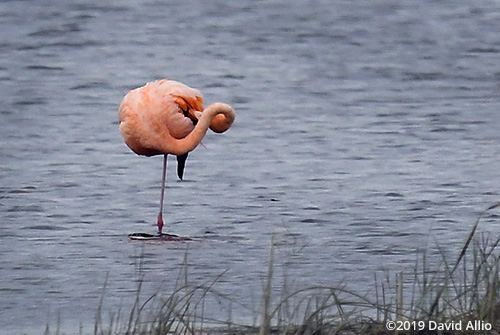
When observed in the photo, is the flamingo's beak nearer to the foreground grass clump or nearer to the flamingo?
the flamingo

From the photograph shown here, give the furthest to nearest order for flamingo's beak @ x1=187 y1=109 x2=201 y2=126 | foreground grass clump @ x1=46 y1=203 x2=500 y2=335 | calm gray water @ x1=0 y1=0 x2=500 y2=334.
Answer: flamingo's beak @ x1=187 y1=109 x2=201 y2=126 → calm gray water @ x1=0 y1=0 x2=500 y2=334 → foreground grass clump @ x1=46 y1=203 x2=500 y2=335

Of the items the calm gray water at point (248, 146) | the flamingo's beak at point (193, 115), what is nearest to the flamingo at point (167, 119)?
the flamingo's beak at point (193, 115)

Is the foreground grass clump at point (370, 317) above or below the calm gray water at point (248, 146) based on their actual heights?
below

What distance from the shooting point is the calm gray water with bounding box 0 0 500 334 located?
6922 mm

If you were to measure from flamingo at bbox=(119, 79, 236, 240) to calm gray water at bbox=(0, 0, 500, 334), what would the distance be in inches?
10.7

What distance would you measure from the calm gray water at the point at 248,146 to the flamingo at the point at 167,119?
0.27 metres

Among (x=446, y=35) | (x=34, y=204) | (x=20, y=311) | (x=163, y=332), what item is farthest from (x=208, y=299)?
(x=446, y=35)

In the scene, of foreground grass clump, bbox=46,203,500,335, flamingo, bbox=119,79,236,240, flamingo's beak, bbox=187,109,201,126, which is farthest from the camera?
flamingo's beak, bbox=187,109,201,126

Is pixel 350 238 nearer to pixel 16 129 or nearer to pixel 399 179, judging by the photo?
pixel 399 179

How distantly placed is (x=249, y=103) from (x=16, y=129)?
6.36ft

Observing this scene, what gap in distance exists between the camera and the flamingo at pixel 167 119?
8688 millimetres

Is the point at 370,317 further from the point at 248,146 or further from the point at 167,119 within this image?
the point at 248,146

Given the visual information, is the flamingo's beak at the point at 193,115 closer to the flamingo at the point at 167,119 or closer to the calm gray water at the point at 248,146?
the flamingo at the point at 167,119

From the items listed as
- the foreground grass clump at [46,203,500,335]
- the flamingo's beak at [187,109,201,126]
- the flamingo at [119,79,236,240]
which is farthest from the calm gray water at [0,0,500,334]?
the foreground grass clump at [46,203,500,335]
